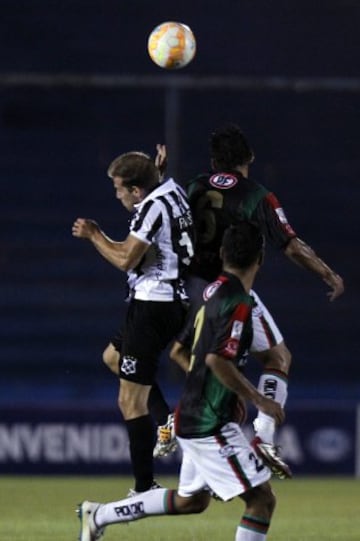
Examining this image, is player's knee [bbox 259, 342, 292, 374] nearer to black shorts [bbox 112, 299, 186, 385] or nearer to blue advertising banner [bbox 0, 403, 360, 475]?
black shorts [bbox 112, 299, 186, 385]

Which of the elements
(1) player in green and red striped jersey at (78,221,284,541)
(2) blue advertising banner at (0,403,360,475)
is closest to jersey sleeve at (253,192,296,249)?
(1) player in green and red striped jersey at (78,221,284,541)

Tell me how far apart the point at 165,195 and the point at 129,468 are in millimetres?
4144

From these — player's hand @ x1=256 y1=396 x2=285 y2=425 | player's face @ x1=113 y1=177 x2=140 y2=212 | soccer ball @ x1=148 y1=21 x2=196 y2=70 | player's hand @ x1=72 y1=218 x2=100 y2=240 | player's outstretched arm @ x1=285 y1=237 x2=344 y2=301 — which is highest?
soccer ball @ x1=148 y1=21 x2=196 y2=70

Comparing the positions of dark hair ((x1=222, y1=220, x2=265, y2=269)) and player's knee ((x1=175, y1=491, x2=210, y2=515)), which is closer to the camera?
dark hair ((x1=222, y1=220, x2=265, y2=269))

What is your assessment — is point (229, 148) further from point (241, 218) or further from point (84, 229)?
point (84, 229)

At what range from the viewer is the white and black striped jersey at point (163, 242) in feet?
24.6

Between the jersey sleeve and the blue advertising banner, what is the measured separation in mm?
3950

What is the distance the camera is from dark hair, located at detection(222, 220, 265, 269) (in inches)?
238

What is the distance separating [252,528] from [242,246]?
1.06 metres

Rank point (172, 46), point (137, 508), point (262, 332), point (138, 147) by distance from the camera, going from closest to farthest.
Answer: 1. point (137, 508)
2. point (262, 332)
3. point (172, 46)
4. point (138, 147)

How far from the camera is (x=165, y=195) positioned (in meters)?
7.60

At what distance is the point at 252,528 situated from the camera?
6066 millimetres

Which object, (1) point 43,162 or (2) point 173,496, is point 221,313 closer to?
(2) point 173,496

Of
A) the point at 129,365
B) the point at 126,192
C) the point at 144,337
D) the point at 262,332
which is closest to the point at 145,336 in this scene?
the point at 144,337
